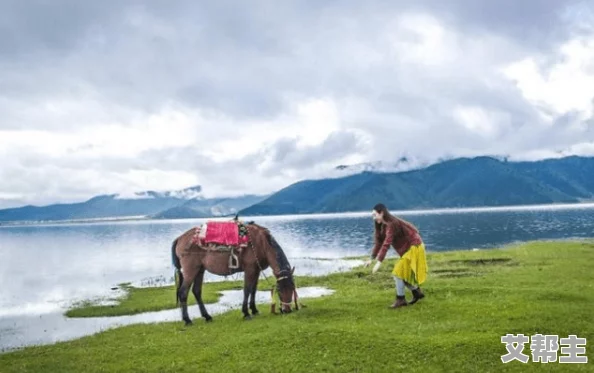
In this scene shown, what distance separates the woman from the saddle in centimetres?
533

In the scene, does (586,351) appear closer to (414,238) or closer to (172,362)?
(414,238)

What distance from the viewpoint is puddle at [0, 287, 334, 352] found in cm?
2786

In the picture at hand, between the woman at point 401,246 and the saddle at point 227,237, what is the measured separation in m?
5.33

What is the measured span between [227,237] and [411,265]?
7.58 m

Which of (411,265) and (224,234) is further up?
(224,234)

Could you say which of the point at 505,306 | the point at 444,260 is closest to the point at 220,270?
the point at 505,306

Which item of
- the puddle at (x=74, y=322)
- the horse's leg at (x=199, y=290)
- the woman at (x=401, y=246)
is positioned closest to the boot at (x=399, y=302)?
the woman at (x=401, y=246)

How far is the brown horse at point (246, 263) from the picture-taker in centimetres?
2056

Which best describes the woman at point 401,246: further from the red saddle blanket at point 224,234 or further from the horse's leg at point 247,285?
the red saddle blanket at point 224,234

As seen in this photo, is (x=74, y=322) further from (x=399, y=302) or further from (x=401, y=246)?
(x=401, y=246)

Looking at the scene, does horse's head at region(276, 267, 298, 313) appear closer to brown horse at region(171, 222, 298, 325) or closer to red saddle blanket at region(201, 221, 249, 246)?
brown horse at region(171, 222, 298, 325)

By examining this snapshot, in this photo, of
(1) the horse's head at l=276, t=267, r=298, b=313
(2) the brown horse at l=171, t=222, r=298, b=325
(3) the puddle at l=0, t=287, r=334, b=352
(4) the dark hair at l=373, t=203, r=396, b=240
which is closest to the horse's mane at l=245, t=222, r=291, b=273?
(2) the brown horse at l=171, t=222, r=298, b=325

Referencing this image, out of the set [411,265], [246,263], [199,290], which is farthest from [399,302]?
[199,290]

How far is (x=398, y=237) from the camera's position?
20078mm
